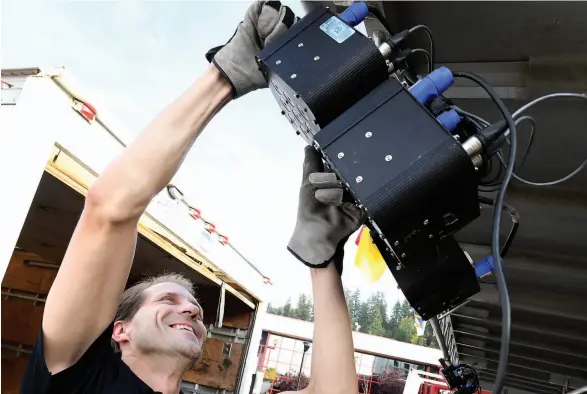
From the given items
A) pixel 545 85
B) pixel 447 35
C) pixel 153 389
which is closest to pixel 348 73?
pixel 447 35

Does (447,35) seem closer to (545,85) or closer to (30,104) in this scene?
(545,85)

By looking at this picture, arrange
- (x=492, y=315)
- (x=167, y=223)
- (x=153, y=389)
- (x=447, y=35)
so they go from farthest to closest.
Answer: (x=492, y=315) → (x=167, y=223) → (x=153, y=389) → (x=447, y=35)

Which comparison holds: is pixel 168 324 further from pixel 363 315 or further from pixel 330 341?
pixel 363 315

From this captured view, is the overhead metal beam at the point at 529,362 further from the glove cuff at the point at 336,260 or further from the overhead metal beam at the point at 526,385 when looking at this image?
the glove cuff at the point at 336,260

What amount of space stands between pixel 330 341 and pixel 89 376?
0.79 meters

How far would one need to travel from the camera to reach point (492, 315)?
4.54 metres

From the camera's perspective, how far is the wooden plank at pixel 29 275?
5266 millimetres

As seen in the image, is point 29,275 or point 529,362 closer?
point 29,275

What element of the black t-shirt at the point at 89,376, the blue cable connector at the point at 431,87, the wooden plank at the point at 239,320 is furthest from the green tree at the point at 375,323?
the blue cable connector at the point at 431,87

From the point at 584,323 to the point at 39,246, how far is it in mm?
5190

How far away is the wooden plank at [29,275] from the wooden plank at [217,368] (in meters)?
1.85

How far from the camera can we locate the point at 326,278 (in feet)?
5.50

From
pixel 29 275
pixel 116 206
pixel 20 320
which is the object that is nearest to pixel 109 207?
pixel 116 206

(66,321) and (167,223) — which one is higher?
(167,223)
